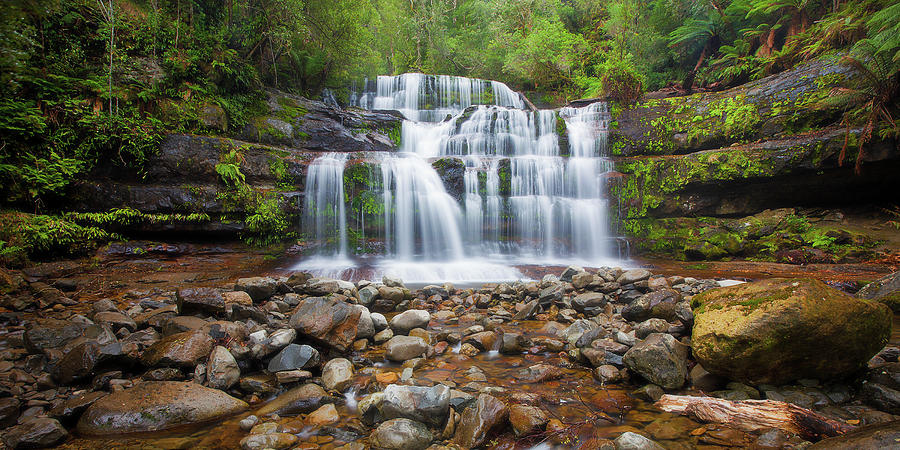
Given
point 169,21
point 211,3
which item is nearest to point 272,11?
point 211,3

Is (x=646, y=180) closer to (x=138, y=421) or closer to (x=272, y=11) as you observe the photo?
(x=138, y=421)

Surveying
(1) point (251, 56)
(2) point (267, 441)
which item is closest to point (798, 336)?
(2) point (267, 441)

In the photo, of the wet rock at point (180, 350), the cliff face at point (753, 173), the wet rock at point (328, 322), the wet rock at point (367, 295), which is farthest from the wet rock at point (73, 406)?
the cliff face at point (753, 173)

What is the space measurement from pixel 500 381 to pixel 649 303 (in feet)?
7.89

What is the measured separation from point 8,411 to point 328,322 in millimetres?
2215

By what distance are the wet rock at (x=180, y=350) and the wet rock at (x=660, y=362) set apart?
3.93m

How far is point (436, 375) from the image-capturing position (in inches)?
128

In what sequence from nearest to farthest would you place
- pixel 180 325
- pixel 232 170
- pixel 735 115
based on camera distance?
pixel 180 325 → pixel 232 170 → pixel 735 115

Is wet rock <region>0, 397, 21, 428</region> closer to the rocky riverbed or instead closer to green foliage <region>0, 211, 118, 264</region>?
the rocky riverbed

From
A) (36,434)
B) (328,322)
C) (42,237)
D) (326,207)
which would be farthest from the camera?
(326,207)

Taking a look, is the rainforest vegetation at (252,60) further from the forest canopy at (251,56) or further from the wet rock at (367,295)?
the wet rock at (367,295)

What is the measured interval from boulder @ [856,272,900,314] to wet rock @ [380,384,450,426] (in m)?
5.92

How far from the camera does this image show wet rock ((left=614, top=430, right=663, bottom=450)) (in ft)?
6.50

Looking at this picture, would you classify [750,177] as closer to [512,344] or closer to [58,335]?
[512,344]
